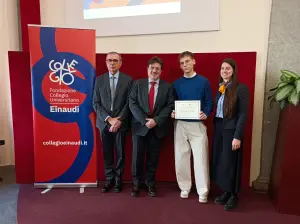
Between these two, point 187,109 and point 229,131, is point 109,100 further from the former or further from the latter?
point 229,131

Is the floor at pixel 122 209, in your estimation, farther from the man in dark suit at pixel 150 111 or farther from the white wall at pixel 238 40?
the white wall at pixel 238 40

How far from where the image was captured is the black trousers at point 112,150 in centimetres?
274

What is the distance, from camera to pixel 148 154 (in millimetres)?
2760

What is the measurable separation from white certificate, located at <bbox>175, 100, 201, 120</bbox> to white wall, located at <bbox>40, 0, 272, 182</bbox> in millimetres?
942

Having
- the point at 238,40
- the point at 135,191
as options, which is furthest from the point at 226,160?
the point at 238,40

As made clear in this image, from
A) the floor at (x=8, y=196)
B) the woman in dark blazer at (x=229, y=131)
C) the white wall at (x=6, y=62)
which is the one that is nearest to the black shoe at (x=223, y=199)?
the woman in dark blazer at (x=229, y=131)

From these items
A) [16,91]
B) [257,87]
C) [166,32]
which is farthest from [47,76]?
[257,87]

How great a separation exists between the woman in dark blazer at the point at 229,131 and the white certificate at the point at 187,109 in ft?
0.68

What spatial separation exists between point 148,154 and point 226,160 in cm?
85

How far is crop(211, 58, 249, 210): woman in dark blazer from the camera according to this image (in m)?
2.33

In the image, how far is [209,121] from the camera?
300cm

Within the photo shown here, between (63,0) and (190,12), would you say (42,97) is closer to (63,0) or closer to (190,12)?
(63,0)

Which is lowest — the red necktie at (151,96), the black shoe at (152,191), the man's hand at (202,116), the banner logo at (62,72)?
the black shoe at (152,191)

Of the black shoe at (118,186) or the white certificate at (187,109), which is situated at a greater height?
the white certificate at (187,109)
